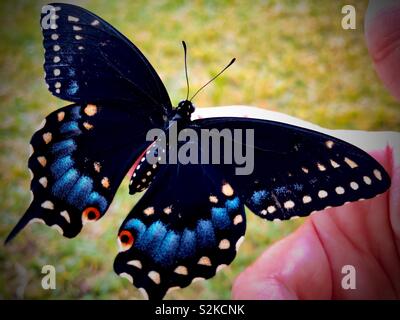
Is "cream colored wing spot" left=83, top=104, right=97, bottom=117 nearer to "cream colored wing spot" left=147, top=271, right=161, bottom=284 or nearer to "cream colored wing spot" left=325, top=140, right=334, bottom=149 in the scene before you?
"cream colored wing spot" left=147, top=271, right=161, bottom=284

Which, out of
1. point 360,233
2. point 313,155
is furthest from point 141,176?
point 360,233

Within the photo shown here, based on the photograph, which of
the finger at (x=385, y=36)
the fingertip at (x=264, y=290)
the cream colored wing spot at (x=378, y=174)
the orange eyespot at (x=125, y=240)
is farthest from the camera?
the finger at (x=385, y=36)

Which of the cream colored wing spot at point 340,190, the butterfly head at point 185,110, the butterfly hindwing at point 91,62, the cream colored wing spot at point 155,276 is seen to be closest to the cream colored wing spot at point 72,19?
the butterfly hindwing at point 91,62

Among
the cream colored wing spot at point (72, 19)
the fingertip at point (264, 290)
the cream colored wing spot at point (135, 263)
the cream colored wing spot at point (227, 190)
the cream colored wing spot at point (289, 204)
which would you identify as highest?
the cream colored wing spot at point (72, 19)

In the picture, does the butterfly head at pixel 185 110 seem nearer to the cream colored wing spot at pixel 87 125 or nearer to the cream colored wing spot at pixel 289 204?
the cream colored wing spot at pixel 87 125

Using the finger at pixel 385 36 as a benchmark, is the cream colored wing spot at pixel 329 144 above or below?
below

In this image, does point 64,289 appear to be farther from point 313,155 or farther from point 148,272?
point 313,155

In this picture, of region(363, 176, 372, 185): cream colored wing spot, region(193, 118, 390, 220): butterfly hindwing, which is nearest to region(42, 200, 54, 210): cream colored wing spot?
region(193, 118, 390, 220): butterfly hindwing
